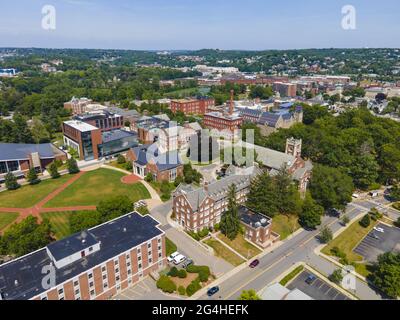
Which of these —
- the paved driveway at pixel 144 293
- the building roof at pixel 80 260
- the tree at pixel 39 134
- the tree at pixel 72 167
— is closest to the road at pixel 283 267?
the paved driveway at pixel 144 293

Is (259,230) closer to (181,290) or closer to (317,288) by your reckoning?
(317,288)

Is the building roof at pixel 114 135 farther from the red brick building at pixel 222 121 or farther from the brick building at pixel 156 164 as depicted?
the red brick building at pixel 222 121

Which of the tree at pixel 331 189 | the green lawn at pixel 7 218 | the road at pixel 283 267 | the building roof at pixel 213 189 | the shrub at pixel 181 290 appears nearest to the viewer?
the shrub at pixel 181 290

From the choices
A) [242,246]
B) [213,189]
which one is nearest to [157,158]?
[213,189]

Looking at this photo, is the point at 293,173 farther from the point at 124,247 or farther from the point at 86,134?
the point at 86,134

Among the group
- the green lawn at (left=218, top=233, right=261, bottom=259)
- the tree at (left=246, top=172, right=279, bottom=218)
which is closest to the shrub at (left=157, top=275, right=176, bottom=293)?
the green lawn at (left=218, top=233, right=261, bottom=259)
